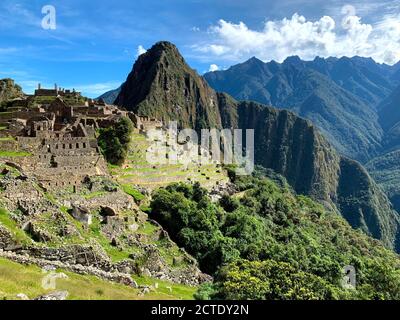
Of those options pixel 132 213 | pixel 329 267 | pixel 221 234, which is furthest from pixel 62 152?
pixel 329 267

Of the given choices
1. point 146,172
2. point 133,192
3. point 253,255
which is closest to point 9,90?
point 146,172

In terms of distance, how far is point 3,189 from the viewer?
91.0ft

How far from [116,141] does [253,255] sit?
21.0 meters

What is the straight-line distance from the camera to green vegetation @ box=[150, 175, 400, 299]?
3005 cm

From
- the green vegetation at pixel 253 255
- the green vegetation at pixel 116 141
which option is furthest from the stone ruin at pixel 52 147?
the green vegetation at pixel 253 255

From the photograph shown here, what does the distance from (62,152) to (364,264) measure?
1985 inches

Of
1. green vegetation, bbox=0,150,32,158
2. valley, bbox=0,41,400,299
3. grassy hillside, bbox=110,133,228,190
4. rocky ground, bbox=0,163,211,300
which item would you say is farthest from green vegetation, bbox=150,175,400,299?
green vegetation, bbox=0,150,32,158

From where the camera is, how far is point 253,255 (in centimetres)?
4684

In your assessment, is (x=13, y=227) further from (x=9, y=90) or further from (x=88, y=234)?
(x=9, y=90)

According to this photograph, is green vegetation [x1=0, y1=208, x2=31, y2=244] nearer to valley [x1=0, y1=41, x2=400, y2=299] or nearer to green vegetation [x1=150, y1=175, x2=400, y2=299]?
valley [x1=0, y1=41, x2=400, y2=299]

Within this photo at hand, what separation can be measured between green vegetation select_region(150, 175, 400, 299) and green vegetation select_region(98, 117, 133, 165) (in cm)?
658

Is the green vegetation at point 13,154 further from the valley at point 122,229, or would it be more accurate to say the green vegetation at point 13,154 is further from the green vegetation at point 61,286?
the green vegetation at point 61,286

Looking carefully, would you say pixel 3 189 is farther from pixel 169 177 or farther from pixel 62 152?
pixel 169 177

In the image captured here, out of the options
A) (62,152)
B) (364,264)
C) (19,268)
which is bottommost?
(364,264)
